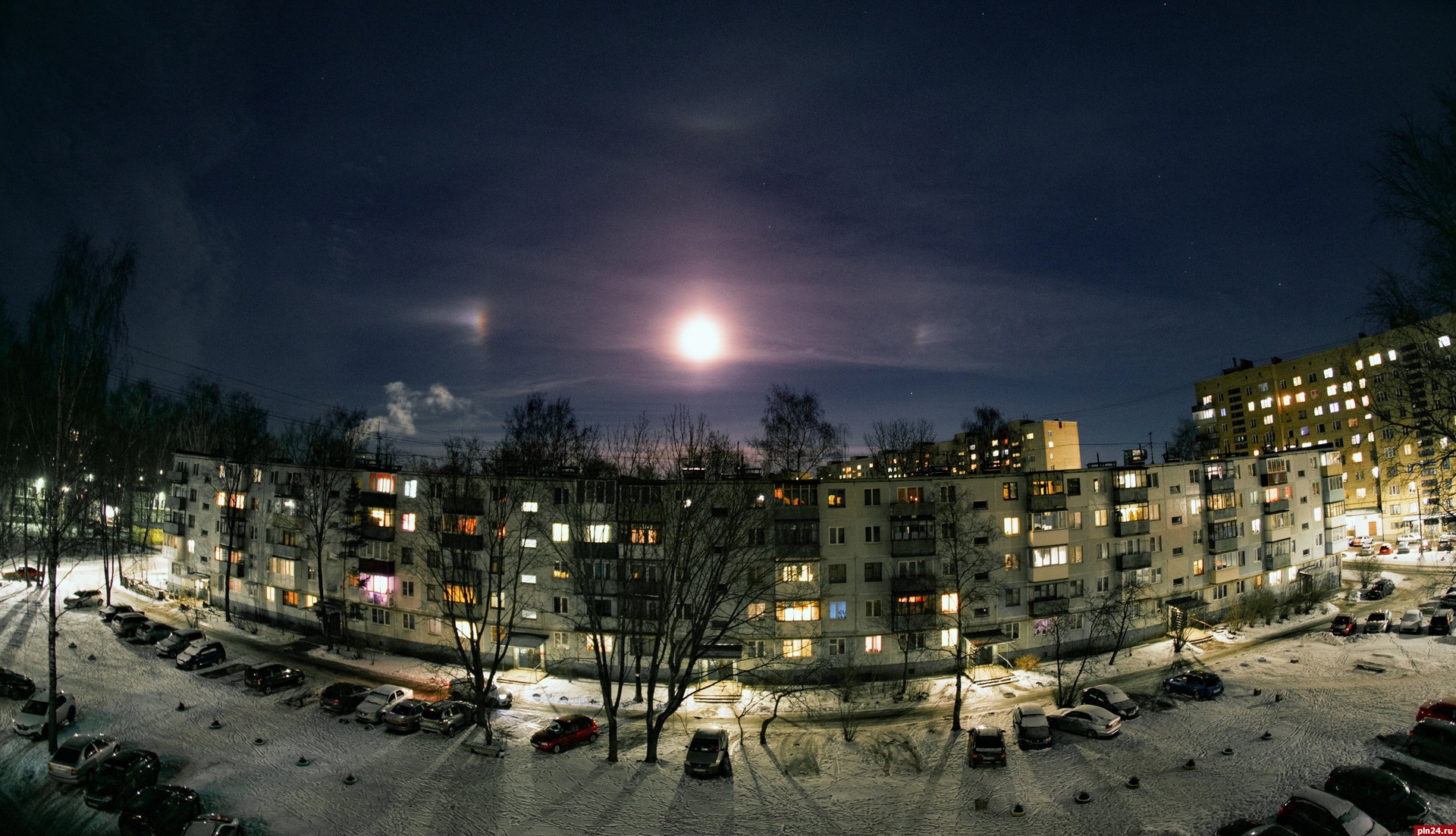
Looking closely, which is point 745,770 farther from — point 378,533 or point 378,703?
point 378,533

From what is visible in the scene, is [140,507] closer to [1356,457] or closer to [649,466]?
[649,466]

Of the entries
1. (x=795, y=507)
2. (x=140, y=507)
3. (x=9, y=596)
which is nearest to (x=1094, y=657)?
(x=795, y=507)

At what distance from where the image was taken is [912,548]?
3916 centimetres

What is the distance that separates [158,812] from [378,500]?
25008 millimetres

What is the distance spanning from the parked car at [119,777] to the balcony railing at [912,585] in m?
38.3

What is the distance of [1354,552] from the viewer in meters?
73.2

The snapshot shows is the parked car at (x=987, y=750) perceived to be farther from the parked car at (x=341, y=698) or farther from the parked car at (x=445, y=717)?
the parked car at (x=341, y=698)

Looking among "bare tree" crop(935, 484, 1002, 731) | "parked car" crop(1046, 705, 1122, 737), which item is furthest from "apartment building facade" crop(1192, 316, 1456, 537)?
"parked car" crop(1046, 705, 1122, 737)

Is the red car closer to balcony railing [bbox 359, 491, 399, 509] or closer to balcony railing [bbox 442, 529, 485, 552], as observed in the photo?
balcony railing [bbox 442, 529, 485, 552]

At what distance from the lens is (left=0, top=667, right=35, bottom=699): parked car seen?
1237 inches

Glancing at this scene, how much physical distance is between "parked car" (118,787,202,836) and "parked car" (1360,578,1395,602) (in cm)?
8745

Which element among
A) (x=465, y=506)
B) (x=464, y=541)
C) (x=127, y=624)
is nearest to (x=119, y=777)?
(x=464, y=541)

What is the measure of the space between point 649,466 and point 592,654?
676 inches

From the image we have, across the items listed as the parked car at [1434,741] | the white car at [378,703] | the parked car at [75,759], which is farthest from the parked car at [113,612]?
the parked car at [1434,741]
